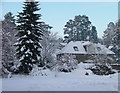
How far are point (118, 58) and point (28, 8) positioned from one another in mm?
35169

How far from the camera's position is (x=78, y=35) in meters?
84.4

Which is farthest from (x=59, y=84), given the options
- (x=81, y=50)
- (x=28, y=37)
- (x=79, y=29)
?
(x=79, y=29)

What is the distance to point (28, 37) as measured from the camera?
92.1ft

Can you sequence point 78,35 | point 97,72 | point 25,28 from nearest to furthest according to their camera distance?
point 25,28 < point 97,72 < point 78,35

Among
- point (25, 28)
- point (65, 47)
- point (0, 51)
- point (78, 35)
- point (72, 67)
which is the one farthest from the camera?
point (78, 35)

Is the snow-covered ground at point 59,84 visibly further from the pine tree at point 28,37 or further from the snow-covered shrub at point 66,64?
the snow-covered shrub at point 66,64

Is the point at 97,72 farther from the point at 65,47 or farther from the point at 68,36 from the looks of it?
the point at 68,36

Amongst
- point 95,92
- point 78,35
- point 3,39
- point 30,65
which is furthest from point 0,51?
point 78,35

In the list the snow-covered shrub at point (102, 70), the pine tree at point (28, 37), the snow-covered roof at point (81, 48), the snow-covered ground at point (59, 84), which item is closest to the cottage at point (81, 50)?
the snow-covered roof at point (81, 48)

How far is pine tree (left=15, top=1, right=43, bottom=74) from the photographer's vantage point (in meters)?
27.2

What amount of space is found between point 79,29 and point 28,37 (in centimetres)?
5910

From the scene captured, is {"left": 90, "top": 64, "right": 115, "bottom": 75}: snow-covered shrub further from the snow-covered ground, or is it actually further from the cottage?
the cottage

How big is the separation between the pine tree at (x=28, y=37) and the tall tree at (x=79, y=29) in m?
54.0

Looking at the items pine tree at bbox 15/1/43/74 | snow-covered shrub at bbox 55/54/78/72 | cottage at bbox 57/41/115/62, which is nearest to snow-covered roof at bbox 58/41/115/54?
cottage at bbox 57/41/115/62
